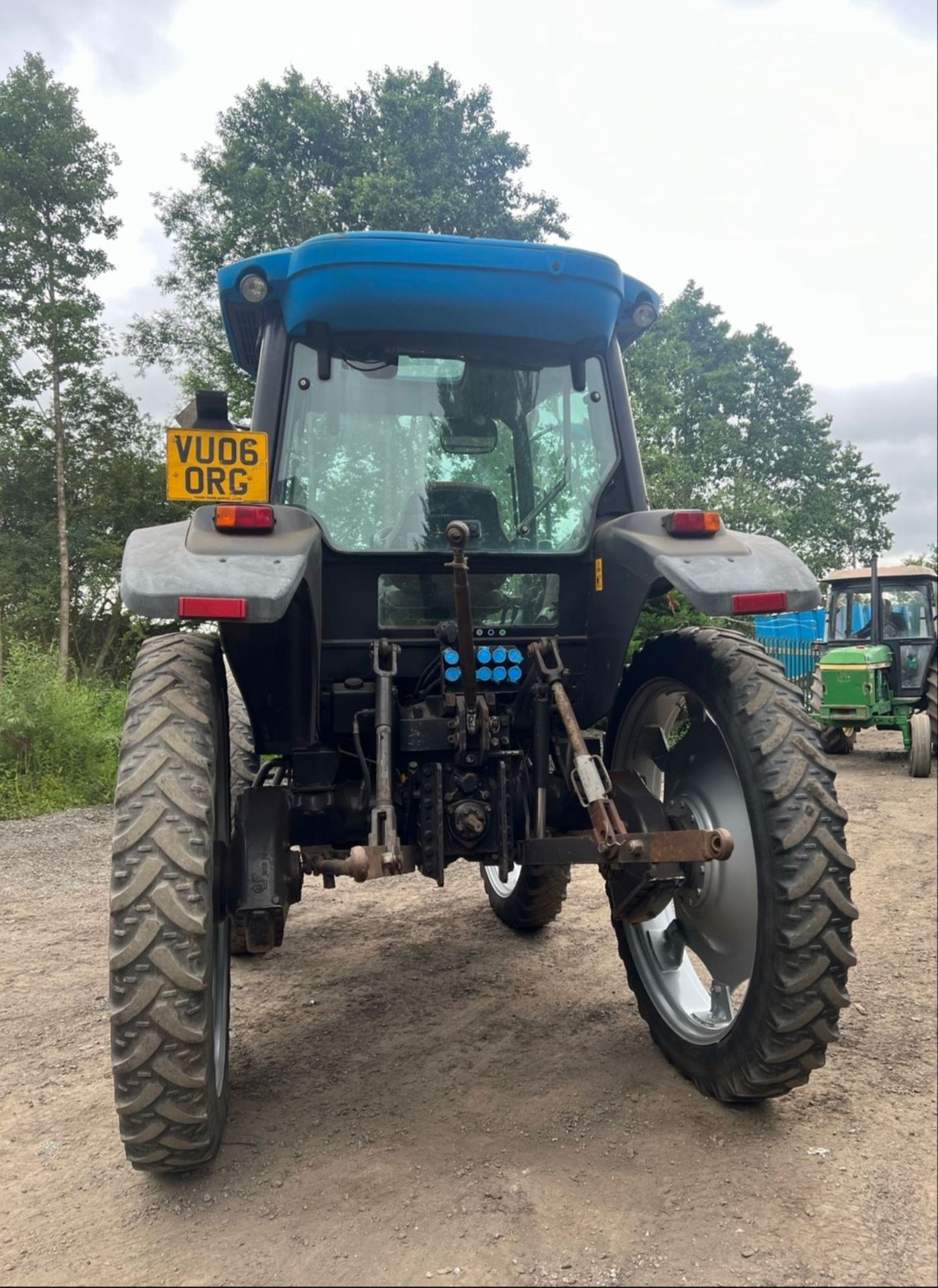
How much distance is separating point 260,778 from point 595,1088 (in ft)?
4.66

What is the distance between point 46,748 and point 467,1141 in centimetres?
735

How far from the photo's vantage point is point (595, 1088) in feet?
9.04

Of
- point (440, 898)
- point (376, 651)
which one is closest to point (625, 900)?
point (376, 651)

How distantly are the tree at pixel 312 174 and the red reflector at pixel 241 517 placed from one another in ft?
58.7

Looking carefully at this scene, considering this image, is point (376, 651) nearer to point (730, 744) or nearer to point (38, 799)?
point (730, 744)

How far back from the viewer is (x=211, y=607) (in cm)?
218

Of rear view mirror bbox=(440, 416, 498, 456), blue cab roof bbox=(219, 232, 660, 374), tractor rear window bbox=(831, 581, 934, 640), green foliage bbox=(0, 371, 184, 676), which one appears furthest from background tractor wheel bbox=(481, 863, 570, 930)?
green foliage bbox=(0, 371, 184, 676)

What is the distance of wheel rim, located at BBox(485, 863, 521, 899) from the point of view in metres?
4.44

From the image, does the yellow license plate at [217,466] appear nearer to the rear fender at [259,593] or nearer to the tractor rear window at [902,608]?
the rear fender at [259,593]

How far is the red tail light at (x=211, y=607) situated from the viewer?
2.18 meters

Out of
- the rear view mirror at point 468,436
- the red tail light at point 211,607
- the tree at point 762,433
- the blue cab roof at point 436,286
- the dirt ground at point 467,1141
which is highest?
the tree at point 762,433

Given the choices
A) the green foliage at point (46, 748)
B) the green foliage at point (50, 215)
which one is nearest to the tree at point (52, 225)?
the green foliage at point (50, 215)

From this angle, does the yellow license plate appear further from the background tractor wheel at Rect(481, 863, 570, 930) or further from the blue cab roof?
the background tractor wheel at Rect(481, 863, 570, 930)

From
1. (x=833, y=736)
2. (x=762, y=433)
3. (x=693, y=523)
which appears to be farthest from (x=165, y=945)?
(x=762, y=433)
